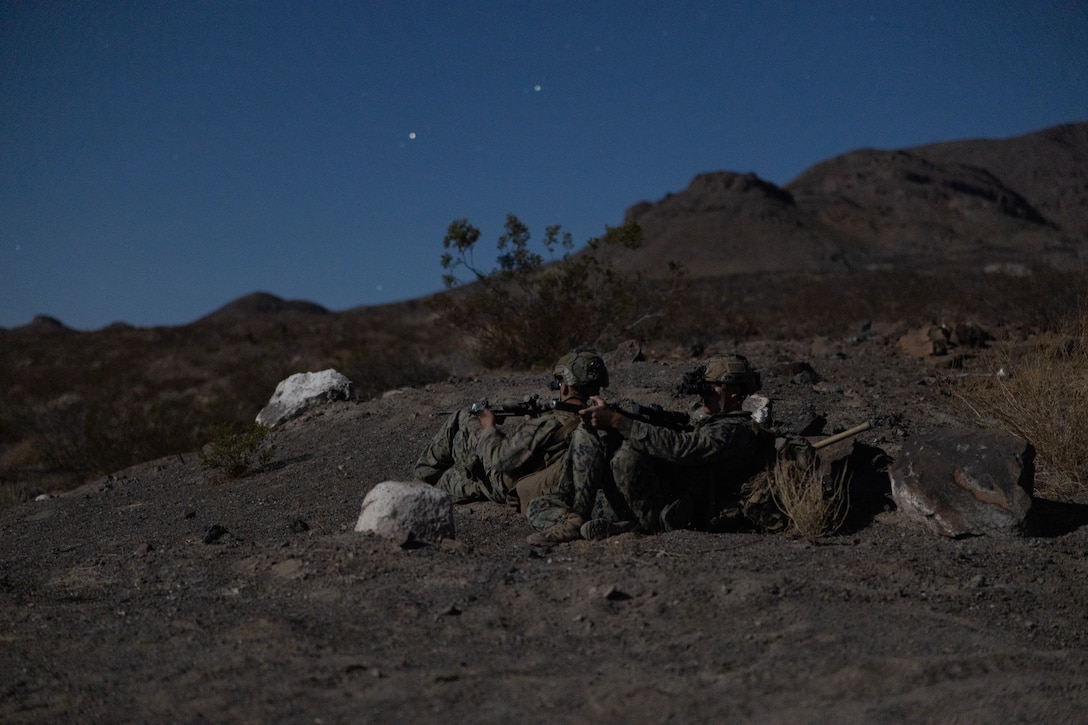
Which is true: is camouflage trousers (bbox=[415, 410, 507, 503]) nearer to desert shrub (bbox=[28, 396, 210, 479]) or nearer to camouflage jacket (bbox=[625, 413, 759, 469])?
camouflage jacket (bbox=[625, 413, 759, 469])

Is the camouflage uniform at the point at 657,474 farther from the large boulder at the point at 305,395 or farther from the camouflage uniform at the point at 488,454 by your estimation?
the large boulder at the point at 305,395

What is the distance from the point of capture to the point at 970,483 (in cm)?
533

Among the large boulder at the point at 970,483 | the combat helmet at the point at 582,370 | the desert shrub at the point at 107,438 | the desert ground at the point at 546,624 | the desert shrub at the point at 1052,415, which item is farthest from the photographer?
the desert shrub at the point at 107,438

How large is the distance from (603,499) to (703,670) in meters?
2.06

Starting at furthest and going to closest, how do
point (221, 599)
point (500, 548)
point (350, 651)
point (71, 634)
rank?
point (500, 548)
point (221, 599)
point (71, 634)
point (350, 651)

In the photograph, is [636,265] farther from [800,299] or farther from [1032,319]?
[1032,319]

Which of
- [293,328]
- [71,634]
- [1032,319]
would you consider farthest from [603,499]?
[293,328]

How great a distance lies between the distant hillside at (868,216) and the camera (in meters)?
76.4

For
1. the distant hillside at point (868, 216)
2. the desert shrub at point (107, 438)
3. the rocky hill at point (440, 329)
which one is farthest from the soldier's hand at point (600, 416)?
the distant hillside at point (868, 216)

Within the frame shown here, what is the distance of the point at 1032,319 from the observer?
540 inches

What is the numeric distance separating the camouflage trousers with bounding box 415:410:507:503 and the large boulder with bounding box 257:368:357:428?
13.2 ft

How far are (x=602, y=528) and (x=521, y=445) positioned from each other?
31.3 inches

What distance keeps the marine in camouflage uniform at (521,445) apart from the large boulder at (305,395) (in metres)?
4.23

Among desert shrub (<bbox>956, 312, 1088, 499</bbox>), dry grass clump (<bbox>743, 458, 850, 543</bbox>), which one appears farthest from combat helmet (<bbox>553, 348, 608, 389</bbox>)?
desert shrub (<bbox>956, 312, 1088, 499</bbox>)
